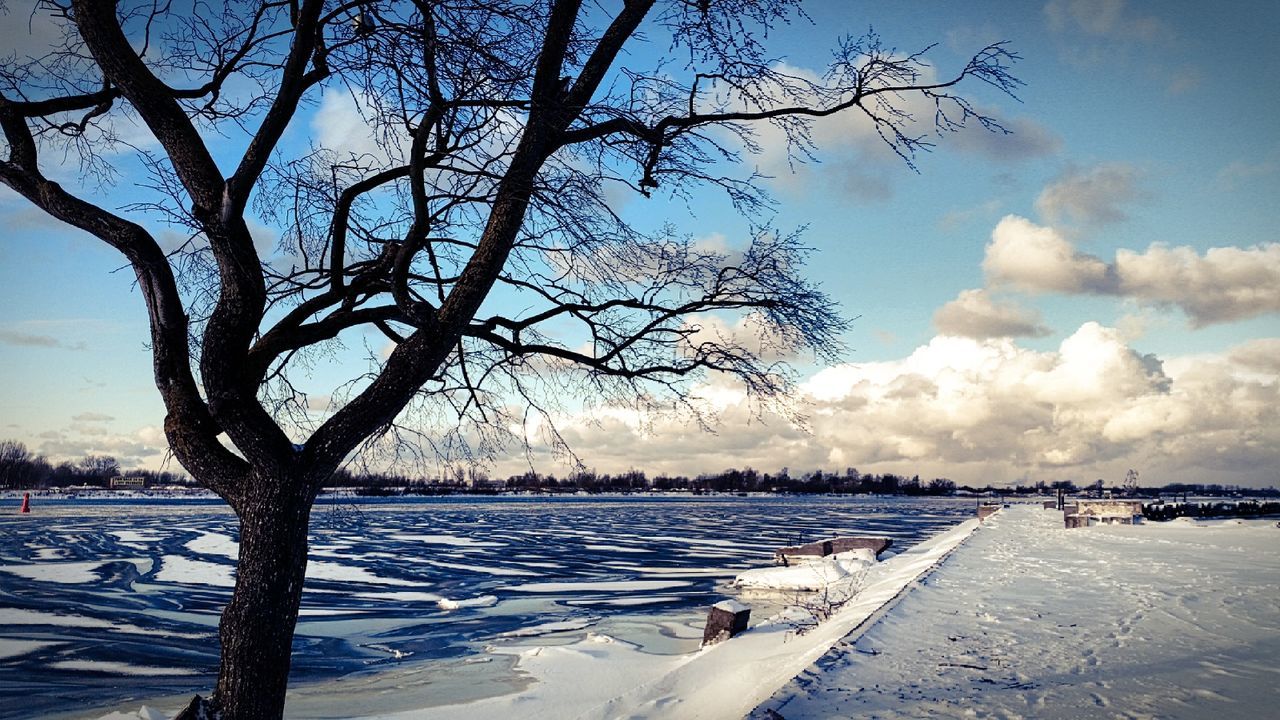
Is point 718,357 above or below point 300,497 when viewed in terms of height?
above

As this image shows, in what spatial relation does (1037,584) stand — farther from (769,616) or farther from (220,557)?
(220,557)

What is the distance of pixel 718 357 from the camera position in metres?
5.84

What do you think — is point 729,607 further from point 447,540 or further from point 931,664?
point 447,540

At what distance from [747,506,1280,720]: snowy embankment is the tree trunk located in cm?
298

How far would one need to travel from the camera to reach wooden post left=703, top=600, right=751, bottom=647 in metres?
9.72

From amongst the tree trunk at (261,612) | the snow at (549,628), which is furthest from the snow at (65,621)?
the tree trunk at (261,612)

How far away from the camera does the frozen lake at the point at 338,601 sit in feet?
31.0

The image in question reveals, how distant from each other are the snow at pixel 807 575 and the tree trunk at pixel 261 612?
36.6 feet

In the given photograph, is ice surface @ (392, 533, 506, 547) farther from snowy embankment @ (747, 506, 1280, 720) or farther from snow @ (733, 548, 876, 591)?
snowy embankment @ (747, 506, 1280, 720)

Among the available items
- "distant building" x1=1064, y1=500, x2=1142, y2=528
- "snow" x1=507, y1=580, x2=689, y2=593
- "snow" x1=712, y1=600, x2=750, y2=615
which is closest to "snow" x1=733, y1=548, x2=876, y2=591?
"snow" x1=507, y1=580, x2=689, y2=593

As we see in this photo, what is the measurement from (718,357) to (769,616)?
820cm

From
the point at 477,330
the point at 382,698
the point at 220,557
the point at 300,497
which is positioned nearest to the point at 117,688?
the point at 382,698

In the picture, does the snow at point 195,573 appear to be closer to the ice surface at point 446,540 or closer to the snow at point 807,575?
the ice surface at point 446,540

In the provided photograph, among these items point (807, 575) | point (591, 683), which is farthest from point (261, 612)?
Result: point (807, 575)
